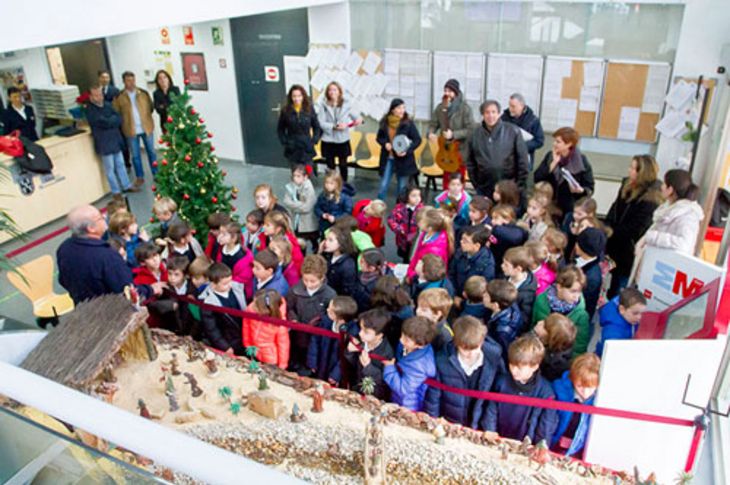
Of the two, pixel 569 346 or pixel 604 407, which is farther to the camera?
pixel 569 346

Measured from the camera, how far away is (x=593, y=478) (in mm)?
2947

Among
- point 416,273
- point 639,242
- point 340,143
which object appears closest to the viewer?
point 416,273

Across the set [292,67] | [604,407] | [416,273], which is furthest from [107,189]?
[604,407]

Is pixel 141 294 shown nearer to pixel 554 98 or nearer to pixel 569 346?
pixel 569 346

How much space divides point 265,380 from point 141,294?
1.46 metres

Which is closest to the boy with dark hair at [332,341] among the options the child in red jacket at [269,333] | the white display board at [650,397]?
the child in red jacket at [269,333]

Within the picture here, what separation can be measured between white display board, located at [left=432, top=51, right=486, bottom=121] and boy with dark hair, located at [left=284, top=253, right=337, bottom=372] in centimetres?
473

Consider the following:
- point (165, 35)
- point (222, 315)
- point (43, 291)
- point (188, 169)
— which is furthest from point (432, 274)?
point (165, 35)

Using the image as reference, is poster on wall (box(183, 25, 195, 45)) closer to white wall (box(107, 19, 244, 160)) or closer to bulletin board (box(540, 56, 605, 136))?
white wall (box(107, 19, 244, 160))

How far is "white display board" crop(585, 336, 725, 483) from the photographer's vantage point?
2.98 metres

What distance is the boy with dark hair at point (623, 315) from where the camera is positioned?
12.7 ft

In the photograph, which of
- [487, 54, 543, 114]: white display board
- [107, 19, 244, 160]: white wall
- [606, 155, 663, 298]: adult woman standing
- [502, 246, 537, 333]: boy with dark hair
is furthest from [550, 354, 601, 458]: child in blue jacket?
[107, 19, 244, 160]: white wall

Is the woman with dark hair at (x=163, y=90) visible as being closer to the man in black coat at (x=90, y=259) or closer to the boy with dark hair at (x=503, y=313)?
the man in black coat at (x=90, y=259)

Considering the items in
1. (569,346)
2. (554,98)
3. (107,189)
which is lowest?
(107,189)
